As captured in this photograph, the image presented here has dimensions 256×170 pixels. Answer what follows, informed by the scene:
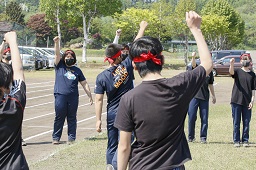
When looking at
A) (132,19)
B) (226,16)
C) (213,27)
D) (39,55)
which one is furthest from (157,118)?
(226,16)

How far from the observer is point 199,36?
171 inches

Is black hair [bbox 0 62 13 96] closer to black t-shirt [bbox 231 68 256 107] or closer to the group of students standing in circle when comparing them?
the group of students standing in circle

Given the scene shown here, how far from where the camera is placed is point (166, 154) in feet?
13.8

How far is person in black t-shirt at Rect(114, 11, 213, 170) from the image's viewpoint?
4.16 meters

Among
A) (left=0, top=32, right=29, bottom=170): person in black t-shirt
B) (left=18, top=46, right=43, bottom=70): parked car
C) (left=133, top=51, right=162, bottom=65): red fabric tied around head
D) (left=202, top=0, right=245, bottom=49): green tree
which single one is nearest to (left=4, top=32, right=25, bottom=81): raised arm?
(left=0, top=32, right=29, bottom=170): person in black t-shirt

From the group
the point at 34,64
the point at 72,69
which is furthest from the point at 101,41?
the point at 72,69

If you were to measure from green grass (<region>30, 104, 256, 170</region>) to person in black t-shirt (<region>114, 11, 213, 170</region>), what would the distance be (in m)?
4.38

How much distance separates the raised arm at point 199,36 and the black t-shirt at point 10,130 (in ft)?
5.17

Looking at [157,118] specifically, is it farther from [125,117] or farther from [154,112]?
[125,117]

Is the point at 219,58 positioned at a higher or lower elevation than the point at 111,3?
lower

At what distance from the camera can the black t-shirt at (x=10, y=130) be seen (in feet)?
13.6

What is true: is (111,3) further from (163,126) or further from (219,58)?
(163,126)

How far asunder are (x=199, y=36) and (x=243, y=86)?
658cm

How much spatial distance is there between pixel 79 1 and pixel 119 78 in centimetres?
4499
